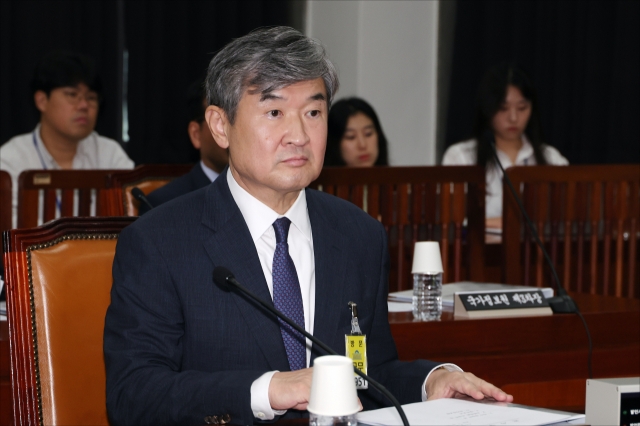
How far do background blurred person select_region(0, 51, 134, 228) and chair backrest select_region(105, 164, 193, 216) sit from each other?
1152 millimetres

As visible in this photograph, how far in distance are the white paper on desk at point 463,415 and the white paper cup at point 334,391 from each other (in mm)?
183

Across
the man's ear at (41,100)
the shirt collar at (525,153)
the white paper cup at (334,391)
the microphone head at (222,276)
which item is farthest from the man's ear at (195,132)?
the white paper cup at (334,391)

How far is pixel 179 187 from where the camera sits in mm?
2842

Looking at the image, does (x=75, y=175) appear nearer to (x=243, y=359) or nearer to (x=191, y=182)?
(x=191, y=182)

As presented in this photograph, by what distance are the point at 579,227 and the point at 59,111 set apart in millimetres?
2321

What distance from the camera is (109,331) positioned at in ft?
4.84

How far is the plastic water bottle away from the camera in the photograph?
2.28 metres

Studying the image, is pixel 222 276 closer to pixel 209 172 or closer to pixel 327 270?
pixel 327 270

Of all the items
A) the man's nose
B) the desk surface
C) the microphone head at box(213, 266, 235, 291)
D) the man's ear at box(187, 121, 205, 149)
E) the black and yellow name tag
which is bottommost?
the desk surface

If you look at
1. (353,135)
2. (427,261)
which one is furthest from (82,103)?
(427,261)

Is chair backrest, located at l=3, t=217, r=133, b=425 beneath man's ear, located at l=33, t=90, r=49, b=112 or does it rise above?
beneath

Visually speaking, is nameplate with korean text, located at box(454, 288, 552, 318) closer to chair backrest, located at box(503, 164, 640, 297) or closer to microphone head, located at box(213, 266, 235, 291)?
chair backrest, located at box(503, 164, 640, 297)

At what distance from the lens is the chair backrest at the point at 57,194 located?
300 cm

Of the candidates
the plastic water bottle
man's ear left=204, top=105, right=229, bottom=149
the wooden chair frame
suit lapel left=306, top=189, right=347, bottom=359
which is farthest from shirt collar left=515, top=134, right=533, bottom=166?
man's ear left=204, top=105, right=229, bottom=149
